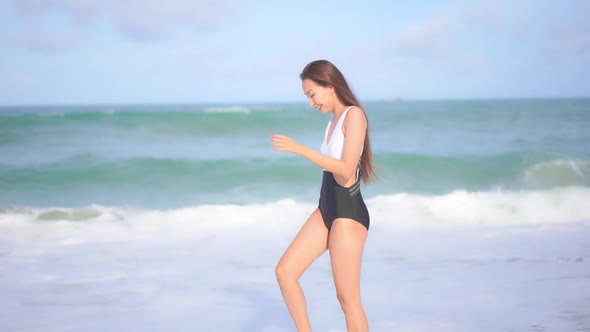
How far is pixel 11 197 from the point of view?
37.8ft

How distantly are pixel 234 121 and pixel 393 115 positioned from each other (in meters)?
7.53

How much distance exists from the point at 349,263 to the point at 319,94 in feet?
2.76

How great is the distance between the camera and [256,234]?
25.4 feet

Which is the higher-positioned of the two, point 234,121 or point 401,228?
point 234,121

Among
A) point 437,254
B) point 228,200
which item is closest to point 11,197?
point 228,200

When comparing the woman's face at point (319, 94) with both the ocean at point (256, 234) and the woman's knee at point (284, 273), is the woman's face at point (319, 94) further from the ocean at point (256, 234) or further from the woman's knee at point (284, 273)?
the ocean at point (256, 234)

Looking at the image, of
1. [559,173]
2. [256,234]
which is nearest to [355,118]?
[256,234]

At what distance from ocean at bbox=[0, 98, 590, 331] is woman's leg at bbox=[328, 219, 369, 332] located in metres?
1.37

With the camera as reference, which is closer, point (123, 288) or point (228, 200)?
point (123, 288)

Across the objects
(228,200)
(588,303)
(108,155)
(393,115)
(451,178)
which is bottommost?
(588,303)

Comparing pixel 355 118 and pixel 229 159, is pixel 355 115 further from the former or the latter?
pixel 229 159

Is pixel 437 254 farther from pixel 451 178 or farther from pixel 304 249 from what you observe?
pixel 451 178

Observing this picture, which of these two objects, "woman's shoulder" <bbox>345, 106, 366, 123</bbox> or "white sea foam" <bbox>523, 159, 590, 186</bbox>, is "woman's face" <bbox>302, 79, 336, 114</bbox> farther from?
"white sea foam" <bbox>523, 159, 590, 186</bbox>

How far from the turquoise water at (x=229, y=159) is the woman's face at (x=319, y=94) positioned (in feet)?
26.2
